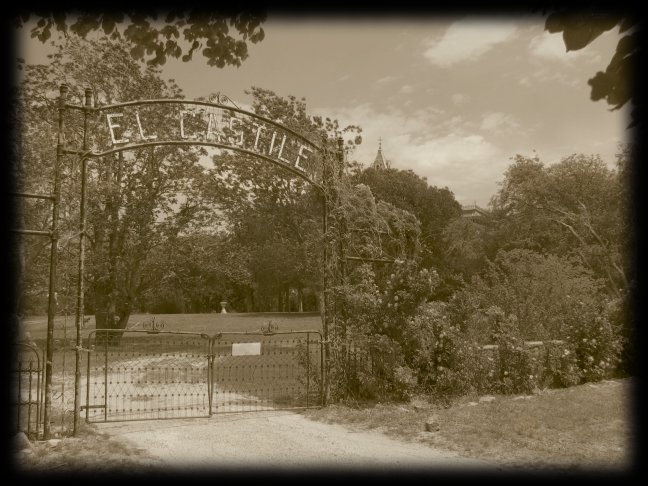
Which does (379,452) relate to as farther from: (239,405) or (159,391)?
(159,391)

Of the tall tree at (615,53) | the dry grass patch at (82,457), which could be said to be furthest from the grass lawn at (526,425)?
the tall tree at (615,53)

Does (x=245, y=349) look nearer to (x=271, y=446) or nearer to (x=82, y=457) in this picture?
(x=271, y=446)

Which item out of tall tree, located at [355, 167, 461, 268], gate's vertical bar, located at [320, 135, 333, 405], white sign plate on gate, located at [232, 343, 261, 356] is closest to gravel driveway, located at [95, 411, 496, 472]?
white sign plate on gate, located at [232, 343, 261, 356]

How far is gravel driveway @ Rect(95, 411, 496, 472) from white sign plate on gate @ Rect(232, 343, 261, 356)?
0.97 metres

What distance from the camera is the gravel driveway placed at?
20.4ft

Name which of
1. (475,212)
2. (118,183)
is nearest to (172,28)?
(118,183)

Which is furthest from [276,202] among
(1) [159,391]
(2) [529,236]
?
(2) [529,236]

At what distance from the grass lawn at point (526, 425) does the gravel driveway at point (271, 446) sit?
38 cm

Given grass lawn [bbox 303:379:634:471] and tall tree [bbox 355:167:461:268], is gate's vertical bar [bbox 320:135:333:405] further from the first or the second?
tall tree [bbox 355:167:461:268]

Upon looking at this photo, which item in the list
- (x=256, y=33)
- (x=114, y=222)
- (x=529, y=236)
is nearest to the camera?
(x=256, y=33)

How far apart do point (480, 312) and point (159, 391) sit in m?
6.75

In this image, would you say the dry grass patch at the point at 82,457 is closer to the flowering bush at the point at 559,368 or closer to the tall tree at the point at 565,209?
the flowering bush at the point at 559,368

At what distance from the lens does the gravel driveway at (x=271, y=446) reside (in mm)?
6203

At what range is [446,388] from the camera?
955 centimetres
